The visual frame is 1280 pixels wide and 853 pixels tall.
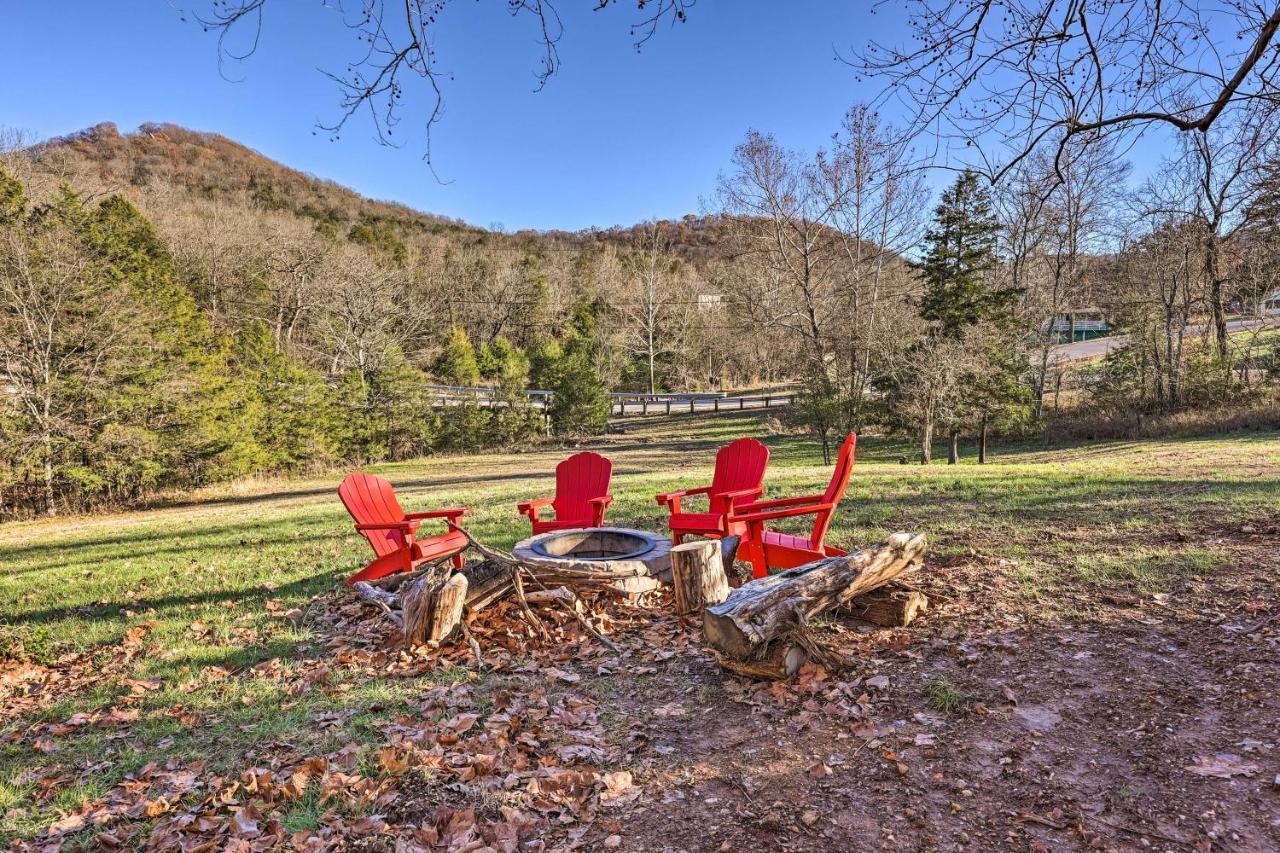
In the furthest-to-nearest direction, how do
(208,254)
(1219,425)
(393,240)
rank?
(393,240) → (208,254) → (1219,425)

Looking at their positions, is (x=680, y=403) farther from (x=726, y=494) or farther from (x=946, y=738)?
(x=946, y=738)

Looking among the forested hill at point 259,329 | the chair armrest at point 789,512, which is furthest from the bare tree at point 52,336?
the chair armrest at point 789,512

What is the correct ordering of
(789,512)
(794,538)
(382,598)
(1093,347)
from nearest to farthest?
1. (789,512)
2. (382,598)
3. (794,538)
4. (1093,347)

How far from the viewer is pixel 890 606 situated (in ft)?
13.1

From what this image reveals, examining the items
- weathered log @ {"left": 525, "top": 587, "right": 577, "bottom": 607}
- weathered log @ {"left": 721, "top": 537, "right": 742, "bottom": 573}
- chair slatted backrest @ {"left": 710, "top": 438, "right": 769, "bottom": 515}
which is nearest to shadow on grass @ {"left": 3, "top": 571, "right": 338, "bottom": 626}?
weathered log @ {"left": 525, "top": 587, "right": 577, "bottom": 607}

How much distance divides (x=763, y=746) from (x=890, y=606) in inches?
63.6

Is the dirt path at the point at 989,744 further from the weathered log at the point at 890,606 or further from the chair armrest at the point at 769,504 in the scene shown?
the chair armrest at the point at 769,504

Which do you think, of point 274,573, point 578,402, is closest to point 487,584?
point 274,573

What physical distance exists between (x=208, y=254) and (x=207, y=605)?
35.6 metres

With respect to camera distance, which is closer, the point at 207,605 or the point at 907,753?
the point at 907,753

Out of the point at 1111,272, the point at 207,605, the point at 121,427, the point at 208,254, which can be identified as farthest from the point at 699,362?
the point at 207,605

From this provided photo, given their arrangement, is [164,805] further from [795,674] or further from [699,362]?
[699,362]

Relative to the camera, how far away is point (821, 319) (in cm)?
1997

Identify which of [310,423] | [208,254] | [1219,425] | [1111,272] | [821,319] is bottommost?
[1219,425]
